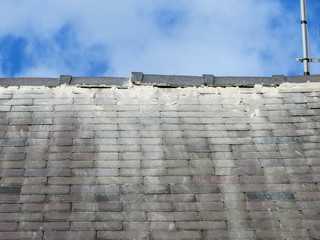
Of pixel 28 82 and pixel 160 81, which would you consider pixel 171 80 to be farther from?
pixel 28 82

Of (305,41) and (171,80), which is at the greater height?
(305,41)

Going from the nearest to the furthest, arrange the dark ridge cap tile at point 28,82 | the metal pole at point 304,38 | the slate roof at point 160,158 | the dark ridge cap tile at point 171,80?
the slate roof at point 160,158 < the dark ridge cap tile at point 28,82 < the dark ridge cap tile at point 171,80 < the metal pole at point 304,38

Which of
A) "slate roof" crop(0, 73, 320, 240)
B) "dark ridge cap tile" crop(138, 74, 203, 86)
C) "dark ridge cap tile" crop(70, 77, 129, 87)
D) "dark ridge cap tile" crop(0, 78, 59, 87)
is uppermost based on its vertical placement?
"dark ridge cap tile" crop(138, 74, 203, 86)

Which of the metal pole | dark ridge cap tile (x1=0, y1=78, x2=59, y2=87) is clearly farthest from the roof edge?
the metal pole

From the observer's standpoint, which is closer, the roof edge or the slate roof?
the slate roof

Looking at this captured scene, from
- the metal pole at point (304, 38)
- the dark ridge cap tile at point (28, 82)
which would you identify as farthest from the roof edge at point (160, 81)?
the metal pole at point (304, 38)

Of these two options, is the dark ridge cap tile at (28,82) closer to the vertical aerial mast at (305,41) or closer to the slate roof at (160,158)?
the slate roof at (160,158)

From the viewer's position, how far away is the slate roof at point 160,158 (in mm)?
3971

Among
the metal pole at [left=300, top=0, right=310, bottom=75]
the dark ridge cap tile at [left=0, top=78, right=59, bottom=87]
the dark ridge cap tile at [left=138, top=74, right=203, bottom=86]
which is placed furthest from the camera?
the metal pole at [left=300, top=0, right=310, bottom=75]

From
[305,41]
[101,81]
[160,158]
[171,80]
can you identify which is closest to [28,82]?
[101,81]

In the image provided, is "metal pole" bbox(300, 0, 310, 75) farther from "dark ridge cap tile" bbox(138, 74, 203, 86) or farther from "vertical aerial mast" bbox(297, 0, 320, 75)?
"dark ridge cap tile" bbox(138, 74, 203, 86)

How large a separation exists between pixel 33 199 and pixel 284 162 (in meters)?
2.87

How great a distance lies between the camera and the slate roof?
3971 millimetres

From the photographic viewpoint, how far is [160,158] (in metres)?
4.57
